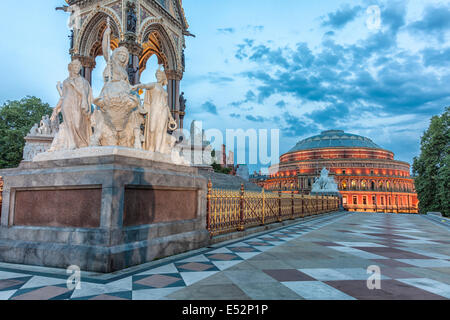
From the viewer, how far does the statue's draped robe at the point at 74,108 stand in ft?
18.9

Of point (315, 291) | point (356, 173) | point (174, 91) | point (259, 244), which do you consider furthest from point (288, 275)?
point (356, 173)

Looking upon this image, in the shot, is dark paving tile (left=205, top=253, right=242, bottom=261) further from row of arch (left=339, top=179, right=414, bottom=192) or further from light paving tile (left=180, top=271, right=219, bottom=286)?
row of arch (left=339, top=179, right=414, bottom=192)

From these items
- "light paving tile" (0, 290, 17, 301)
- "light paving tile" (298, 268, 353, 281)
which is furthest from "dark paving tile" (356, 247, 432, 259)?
"light paving tile" (0, 290, 17, 301)

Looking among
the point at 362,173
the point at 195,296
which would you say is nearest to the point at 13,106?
the point at 195,296

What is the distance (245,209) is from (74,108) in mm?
5696

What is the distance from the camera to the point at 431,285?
3.65m

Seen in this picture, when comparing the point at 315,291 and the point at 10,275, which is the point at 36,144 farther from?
the point at 315,291

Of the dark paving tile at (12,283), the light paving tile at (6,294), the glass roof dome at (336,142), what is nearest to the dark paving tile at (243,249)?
the dark paving tile at (12,283)

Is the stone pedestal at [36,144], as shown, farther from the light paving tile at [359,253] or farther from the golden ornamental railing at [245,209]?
the light paving tile at [359,253]

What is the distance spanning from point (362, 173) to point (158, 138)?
78788mm

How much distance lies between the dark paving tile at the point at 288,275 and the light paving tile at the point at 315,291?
190mm

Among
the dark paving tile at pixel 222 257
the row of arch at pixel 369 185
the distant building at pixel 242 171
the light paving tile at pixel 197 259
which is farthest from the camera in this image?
the row of arch at pixel 369 185

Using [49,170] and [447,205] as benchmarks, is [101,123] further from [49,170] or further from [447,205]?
[447,205]

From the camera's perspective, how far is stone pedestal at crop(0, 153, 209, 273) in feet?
14.1
